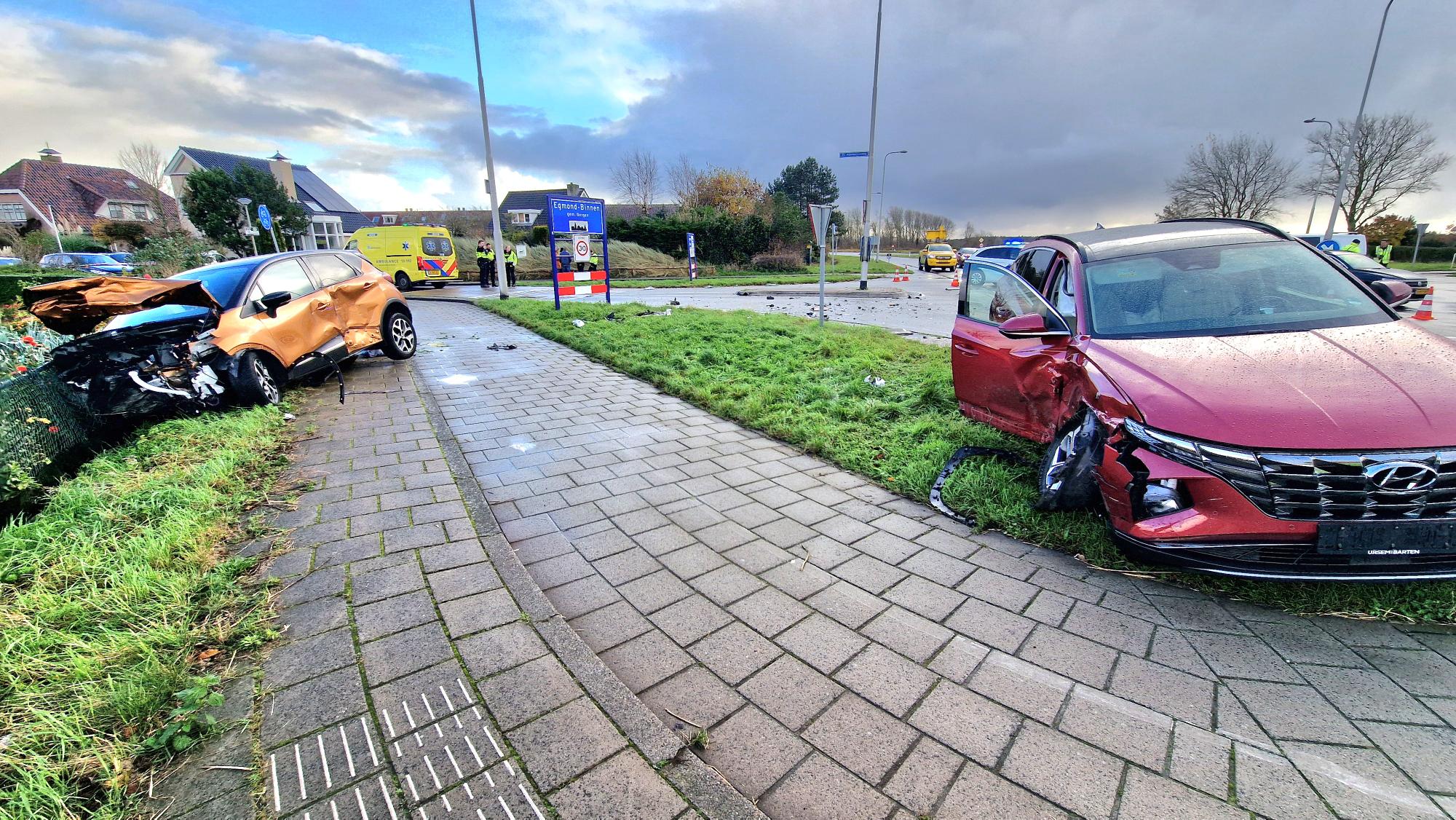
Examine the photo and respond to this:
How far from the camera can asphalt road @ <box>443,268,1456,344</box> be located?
472 inches

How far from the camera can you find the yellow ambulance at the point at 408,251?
70.9 ft

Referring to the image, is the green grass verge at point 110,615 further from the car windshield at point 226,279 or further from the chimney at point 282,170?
the chimney at point 282,170

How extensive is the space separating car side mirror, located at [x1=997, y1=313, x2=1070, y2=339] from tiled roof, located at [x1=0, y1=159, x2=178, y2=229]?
2341 inches

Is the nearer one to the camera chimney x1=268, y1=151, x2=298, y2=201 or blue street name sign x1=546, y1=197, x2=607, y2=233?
blue street name sign x1=546, y1=197, x2=607, y2=233

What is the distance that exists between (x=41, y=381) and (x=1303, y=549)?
7.18m

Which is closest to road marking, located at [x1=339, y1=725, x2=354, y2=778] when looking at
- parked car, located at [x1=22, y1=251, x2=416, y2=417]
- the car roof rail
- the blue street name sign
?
parked car, located at [x1=22, y1=251, x2=416, y2=417]

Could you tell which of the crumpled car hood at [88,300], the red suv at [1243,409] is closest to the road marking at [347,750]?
the red suv at [1243,409]

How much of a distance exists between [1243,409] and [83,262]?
39980 millimetres

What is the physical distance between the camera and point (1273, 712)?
1972 mm

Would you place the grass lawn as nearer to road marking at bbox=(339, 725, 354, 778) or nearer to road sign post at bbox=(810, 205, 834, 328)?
road sign post at bbox=(810, 205, 834, 328)

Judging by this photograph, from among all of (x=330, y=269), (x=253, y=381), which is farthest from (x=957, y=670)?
(x=330, y=269)

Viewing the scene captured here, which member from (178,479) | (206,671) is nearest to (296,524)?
(178,479)

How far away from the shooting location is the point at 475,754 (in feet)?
5.99

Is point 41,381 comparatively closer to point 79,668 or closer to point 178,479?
point 178,479
